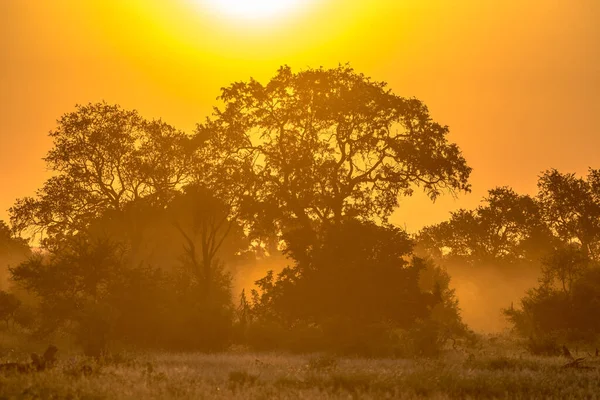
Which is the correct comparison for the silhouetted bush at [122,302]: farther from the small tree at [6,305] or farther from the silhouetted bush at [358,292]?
the silhouetted bush at [358,292]

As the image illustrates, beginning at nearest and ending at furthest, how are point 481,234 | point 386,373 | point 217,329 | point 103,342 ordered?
point 386,373 → point 103,342 → point 217,329 → point 481,234

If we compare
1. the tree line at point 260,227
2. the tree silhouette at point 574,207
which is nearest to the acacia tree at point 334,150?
the tree line at point 260,227

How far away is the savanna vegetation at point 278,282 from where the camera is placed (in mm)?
19469

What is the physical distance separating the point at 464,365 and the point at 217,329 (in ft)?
61.5

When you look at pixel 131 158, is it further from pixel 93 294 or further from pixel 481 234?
pixel 481 234

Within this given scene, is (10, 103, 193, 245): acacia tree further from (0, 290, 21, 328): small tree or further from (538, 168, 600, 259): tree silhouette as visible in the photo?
(538, 168, 600, 259): tree silhouette

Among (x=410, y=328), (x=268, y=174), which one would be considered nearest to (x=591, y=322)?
(x=410, y=328)

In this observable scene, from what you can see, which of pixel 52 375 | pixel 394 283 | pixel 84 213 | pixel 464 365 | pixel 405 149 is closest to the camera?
pixel 52 375

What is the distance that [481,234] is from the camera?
96188 mm

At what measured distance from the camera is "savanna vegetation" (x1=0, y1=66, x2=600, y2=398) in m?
19.5

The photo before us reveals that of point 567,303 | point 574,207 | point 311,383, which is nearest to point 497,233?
point 574,207

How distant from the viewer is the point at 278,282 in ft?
120

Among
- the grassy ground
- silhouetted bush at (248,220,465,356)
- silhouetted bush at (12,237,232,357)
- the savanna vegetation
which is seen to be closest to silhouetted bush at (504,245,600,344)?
the savanna vegetation

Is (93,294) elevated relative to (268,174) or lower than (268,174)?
lower
